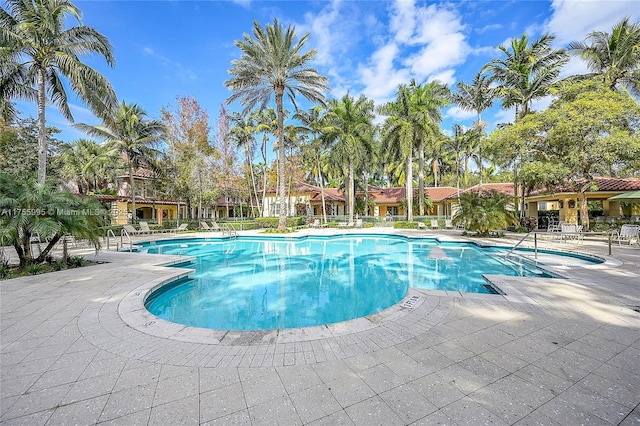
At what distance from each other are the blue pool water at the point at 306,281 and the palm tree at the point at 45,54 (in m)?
7.83

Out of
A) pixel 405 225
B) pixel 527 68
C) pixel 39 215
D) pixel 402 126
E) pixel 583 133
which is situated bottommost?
pixel 405 225

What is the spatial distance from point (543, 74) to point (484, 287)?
708 inches

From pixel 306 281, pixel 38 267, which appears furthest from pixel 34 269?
pixel 306 281

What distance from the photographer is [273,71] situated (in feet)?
59.9

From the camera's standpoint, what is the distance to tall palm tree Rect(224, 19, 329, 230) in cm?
1752

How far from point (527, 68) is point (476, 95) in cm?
440

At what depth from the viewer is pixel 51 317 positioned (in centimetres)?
425

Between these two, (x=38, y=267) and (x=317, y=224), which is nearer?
(x=38, y=267)

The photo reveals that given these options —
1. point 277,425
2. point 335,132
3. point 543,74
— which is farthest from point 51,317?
point 543,74

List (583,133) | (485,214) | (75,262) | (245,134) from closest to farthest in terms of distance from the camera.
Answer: (75,262) < (583,133) < (485,214) < (245,134)

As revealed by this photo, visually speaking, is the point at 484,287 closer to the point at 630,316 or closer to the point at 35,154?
the point at 630,316

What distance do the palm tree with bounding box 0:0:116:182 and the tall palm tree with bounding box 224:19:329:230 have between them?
7.54 meters

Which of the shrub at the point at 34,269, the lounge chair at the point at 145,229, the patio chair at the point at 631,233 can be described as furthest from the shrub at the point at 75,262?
the patio chair at the point at 631,233

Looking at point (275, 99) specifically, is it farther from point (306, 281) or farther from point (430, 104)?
point (306, 281)
